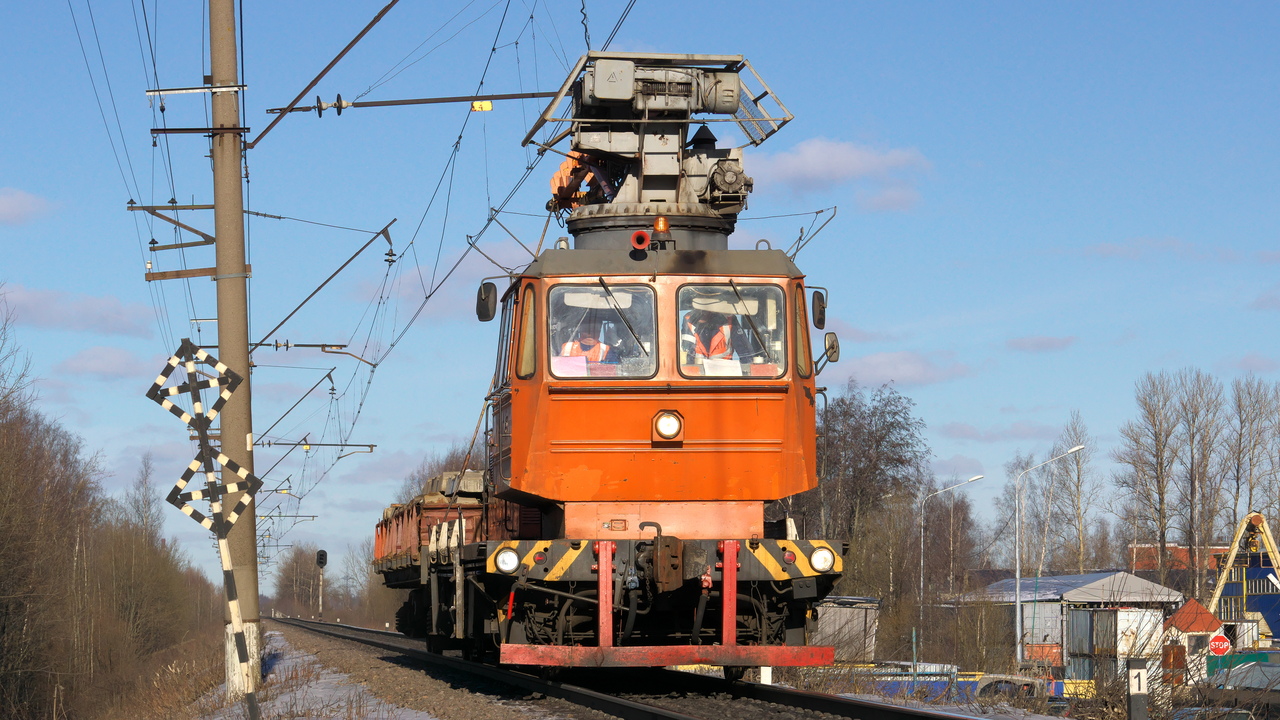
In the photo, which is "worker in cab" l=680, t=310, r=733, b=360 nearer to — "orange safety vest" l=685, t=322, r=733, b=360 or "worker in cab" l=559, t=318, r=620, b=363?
"orange safety vest" l=685, t=322, r=733, b=360

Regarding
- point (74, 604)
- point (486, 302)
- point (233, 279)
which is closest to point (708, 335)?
point (486, 302)

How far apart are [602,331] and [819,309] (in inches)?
82.9

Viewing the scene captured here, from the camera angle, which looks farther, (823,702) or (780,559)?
(780,559)

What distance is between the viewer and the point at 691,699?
11.0 meters

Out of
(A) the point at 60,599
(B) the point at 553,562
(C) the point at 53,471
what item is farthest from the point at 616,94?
(C) the point at 53,471

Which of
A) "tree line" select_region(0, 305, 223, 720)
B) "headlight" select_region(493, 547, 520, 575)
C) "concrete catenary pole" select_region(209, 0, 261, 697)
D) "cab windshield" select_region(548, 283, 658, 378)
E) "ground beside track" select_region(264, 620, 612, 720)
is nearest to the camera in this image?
"ground beside track" select_region(264, 620, 612, 720)

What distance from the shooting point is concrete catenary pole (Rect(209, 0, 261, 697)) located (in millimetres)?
14555

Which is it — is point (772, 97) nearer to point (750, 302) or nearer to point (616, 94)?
point (616, 94)

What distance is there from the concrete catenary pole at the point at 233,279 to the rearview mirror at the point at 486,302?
14.2 feet

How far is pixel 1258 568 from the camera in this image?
49750mm

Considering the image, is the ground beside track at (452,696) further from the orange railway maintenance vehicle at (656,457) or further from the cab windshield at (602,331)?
the cab windshield at (602,331)

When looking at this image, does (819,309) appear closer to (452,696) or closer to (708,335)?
(708,335)

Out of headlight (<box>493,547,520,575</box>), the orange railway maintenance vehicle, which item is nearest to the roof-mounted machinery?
the orange railway maintenance vehicle

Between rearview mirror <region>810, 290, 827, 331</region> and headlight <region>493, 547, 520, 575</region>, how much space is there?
3.63m
